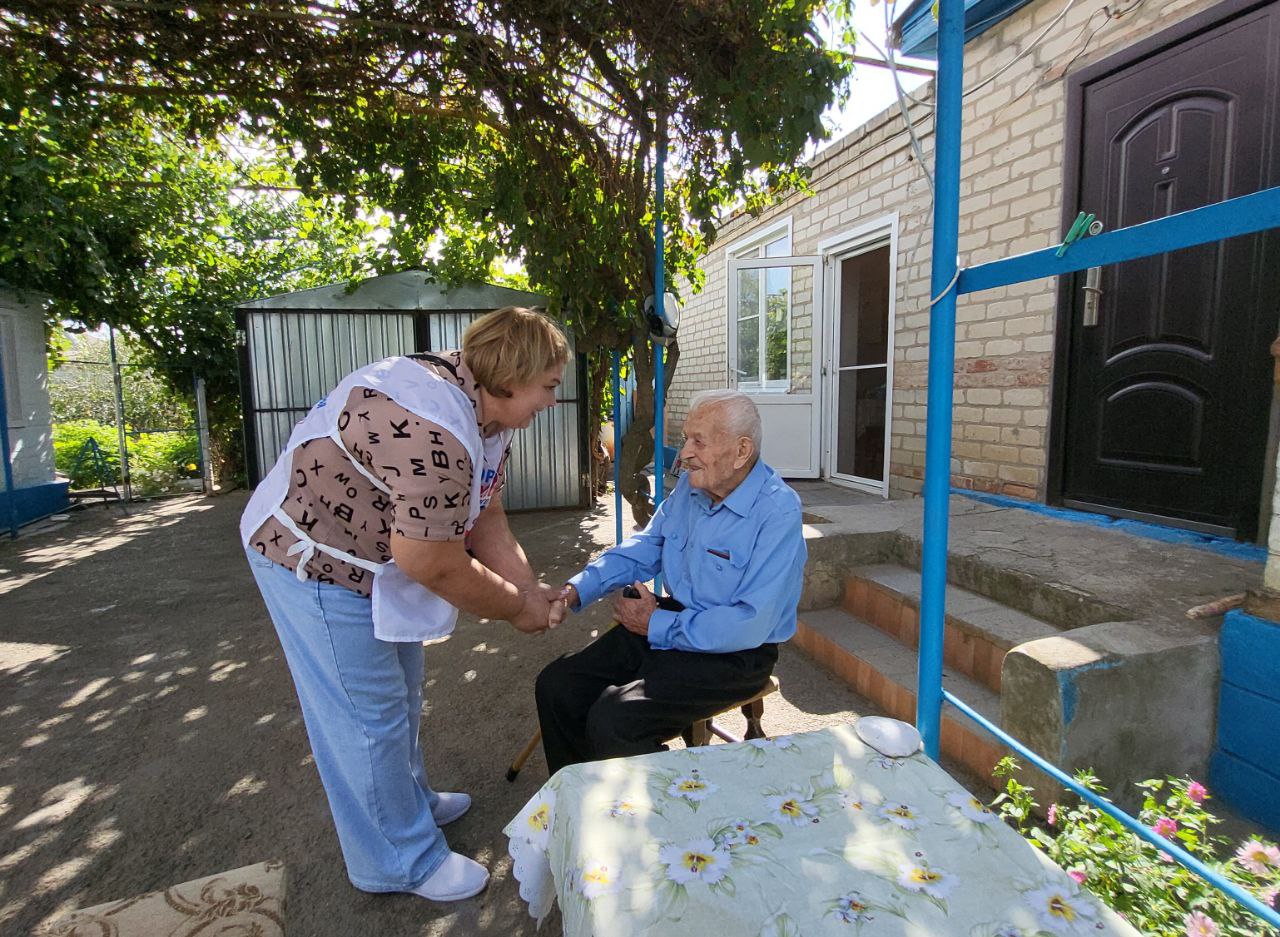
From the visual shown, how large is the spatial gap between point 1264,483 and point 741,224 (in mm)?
6114

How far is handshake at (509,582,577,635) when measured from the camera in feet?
6.26

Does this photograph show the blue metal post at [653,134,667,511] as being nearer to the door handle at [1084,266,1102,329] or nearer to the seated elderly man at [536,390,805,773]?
the seated elderly man at [536,390,805,773]

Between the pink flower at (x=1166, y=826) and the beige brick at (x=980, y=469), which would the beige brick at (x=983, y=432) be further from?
the pink flower at (x=1166, y=826)

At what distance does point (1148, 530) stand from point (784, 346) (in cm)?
391

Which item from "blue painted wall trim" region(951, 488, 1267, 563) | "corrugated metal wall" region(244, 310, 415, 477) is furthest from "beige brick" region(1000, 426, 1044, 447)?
"corrugated metal wall" region(244, 310, 415, 477)

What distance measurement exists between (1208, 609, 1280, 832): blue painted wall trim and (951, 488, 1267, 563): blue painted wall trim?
895mm

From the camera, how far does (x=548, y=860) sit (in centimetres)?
118

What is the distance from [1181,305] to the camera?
3334 mm

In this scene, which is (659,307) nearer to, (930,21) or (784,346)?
(930,21)

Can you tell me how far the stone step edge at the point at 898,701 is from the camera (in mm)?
2363

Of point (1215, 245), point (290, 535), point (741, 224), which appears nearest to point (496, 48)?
point (290, 535)

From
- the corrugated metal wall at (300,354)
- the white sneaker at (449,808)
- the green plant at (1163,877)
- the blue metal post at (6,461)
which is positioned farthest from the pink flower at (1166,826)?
the blue metal post at (6,461)

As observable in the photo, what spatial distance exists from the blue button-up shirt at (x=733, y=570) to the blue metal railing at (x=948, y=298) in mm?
440

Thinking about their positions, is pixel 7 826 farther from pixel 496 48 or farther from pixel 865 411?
pixel 865 411
